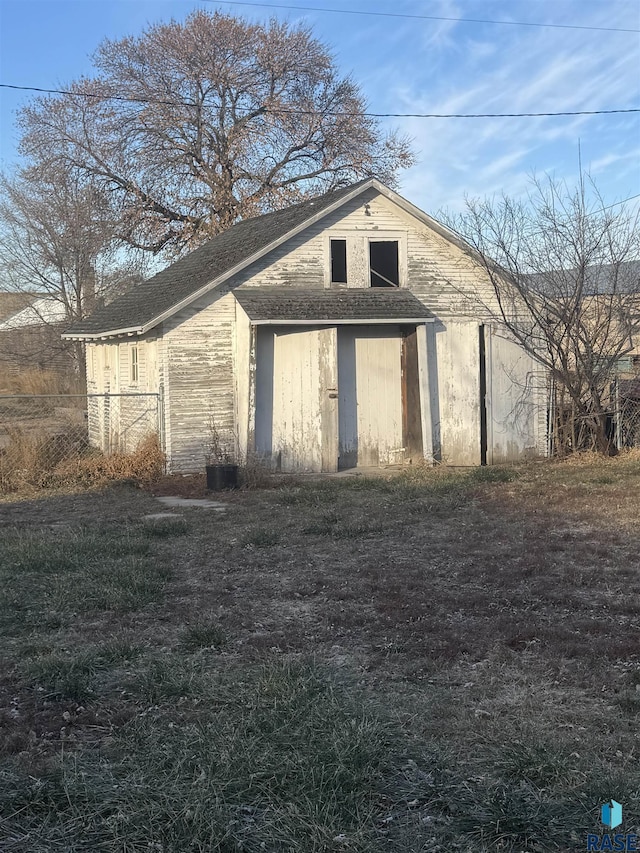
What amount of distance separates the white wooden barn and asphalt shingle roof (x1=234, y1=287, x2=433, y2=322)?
0.04m

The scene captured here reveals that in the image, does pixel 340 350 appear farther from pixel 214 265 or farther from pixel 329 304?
pixel 214 265

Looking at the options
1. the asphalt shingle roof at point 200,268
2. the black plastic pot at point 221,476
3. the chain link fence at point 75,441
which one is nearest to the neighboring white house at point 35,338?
the asphalt shingle roof at point 200,268

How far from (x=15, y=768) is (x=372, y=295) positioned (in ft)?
40.6

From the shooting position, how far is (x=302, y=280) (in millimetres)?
15219

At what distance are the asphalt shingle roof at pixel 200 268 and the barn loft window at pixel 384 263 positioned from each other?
1.24 metres

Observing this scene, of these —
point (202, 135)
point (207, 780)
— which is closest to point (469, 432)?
point (207, 780)

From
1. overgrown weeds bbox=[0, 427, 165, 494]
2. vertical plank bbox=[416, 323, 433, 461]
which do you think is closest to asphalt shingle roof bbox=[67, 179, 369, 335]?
overgrown weeds bbox=[0, 427, 165, 494]

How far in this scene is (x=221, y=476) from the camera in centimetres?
1288

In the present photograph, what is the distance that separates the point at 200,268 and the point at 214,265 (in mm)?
920

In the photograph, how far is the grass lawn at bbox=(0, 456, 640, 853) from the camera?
3.29 meters

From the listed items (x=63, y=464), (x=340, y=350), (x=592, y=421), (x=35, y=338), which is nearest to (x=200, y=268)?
(x=340, y=350)

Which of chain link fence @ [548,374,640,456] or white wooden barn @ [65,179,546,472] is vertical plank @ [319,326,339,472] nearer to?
white wooden barn @ [65,179,546,472]

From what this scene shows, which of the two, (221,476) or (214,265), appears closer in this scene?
(221,476)

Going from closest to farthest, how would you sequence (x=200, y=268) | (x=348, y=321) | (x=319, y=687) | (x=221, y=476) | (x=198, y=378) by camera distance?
(x=319, y=687)
(x=221, y=476)
(x=348, y=321)
(x=198, y=378)
(x=200, y=268)
